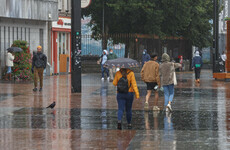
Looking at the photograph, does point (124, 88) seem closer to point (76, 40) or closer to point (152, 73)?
point (152, 73)

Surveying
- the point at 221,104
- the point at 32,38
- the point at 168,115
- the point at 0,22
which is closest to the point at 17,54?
Result: the point at 0,22

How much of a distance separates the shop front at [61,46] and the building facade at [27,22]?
80 centimetres

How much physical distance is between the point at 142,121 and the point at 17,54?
60.5 feet

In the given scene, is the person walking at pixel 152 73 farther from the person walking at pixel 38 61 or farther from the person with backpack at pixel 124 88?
the person walking at pixel 38 61

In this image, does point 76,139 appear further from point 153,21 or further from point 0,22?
point 153,21

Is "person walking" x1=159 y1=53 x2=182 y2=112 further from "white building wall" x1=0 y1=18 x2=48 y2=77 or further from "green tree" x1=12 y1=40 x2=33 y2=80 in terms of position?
"white building wall" x1=0 y1=18 x2=48 y2=77

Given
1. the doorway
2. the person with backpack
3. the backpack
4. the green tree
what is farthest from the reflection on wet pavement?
the doorway

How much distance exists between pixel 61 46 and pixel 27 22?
6.52 m

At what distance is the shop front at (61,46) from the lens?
136 ft

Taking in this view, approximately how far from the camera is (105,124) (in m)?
13.4

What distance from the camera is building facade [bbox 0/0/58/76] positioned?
33.2m

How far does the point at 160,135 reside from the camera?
456 inches

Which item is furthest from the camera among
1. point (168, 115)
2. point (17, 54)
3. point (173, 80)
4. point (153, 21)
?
point (153, 21)

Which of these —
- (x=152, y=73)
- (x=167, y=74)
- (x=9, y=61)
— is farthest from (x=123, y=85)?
(x=9, y=61)
